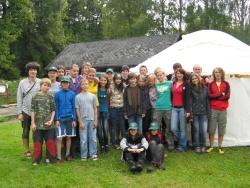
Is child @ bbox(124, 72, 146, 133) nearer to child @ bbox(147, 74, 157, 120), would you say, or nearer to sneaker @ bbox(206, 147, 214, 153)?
child @ bbox(147, 74, 157, 120)

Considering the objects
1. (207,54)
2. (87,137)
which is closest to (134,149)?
(87,137)

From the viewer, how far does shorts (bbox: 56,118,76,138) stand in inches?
300

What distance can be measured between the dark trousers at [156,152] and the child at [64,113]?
Result: 4.82 ft

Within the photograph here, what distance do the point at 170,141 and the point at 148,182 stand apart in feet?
7.43

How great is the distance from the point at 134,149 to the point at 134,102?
1328 mm

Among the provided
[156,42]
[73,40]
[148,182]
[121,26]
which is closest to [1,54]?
[156,42]

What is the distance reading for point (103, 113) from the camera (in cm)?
834

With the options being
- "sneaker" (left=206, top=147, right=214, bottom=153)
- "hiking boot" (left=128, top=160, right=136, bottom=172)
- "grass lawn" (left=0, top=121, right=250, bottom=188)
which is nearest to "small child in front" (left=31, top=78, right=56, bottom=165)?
"grass lawn" (left=0, top=121, right=250, bottom=188)

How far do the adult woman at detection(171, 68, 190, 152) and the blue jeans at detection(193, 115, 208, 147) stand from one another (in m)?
0.21

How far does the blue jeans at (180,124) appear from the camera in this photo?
27.2 feet

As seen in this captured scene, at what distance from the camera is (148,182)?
649cm

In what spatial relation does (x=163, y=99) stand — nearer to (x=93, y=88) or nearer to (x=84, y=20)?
(x=93, y=88)

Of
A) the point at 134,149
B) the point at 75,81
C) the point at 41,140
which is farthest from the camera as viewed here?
the point at 75,81

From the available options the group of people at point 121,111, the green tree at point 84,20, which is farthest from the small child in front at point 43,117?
the green tree at point 84,20
